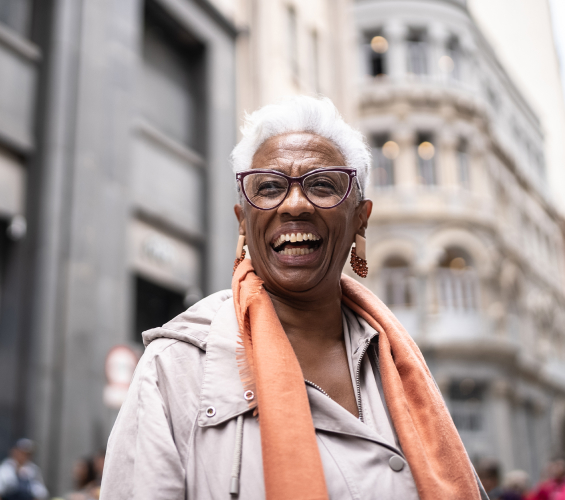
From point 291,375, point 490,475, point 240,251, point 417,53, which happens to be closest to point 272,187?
point 240,251

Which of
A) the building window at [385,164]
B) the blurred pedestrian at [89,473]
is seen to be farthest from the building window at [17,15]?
the building window at [385,164]

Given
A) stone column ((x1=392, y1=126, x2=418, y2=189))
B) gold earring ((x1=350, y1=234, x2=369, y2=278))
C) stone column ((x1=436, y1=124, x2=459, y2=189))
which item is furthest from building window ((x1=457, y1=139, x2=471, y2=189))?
gold earring ((x1=350, y1=234, x2=369, y2=278))

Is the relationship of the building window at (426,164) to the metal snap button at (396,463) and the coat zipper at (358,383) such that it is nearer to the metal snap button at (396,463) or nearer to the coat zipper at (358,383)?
the coat zipper at (358,383)

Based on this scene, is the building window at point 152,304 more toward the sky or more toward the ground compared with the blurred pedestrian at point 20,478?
more toward the sky

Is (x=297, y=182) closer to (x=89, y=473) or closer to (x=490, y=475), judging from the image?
(x=89, y=473)

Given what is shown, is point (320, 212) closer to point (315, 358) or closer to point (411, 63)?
point (315, 358)

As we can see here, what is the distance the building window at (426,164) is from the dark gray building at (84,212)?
1525cm

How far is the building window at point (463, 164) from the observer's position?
2680 centimetres

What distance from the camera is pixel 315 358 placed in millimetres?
Answer: 2141

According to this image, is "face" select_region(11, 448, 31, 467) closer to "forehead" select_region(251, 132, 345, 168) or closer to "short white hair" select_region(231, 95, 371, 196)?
"short white hair" select_region(231, 95, 371, 196)

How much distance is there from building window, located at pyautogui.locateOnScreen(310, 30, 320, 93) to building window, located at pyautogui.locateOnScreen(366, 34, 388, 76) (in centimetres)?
936

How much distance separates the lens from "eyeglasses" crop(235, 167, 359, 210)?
208 cm

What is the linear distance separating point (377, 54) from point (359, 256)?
87.8 feet

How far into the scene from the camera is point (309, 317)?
2205 millimetres
